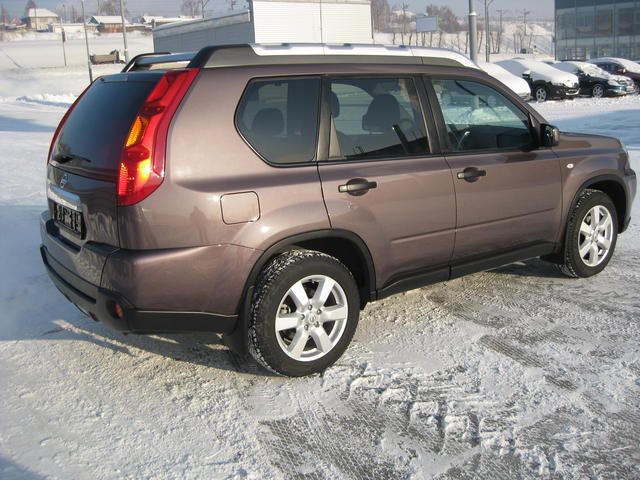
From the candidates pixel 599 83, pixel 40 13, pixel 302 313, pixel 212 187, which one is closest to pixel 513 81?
pixel 599 83

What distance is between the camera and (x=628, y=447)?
326cm

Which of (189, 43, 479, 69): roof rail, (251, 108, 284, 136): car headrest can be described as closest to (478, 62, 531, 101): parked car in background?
(189, 43, 479, 69): roof rail

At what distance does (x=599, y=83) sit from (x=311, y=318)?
27.5m

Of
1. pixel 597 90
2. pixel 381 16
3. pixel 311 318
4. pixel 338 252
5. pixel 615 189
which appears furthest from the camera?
pixel 381 16

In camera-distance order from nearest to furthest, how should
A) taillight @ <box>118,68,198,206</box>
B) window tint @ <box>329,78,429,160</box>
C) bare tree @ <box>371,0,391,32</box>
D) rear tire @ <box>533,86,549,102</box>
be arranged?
taillight @ <box>118,68,198,206</box> → window tint @ <box>329,78,429,160</box> → rear tire @ <box>533,86,549,102</box> → bare tree @ <box>371,0,391,32</box>

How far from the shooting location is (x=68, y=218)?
4047 millimetres

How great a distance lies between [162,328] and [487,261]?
2346 mm

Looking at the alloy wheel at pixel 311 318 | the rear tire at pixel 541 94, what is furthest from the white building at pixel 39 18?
the alloy wheel at pixel 311 318

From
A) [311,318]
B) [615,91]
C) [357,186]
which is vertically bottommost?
[311,318]

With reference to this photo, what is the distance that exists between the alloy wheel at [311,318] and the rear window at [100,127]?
1.20 metres

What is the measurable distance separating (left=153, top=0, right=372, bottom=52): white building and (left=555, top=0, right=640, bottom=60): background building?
71.1ft

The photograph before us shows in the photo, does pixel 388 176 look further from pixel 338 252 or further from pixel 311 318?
pixel 311 318

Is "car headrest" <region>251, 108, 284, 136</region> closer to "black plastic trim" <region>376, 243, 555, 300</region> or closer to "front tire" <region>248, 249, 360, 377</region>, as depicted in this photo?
"front tire" <region>248, 249, 360, 377</region>

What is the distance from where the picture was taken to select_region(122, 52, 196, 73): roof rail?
13.1 feet
